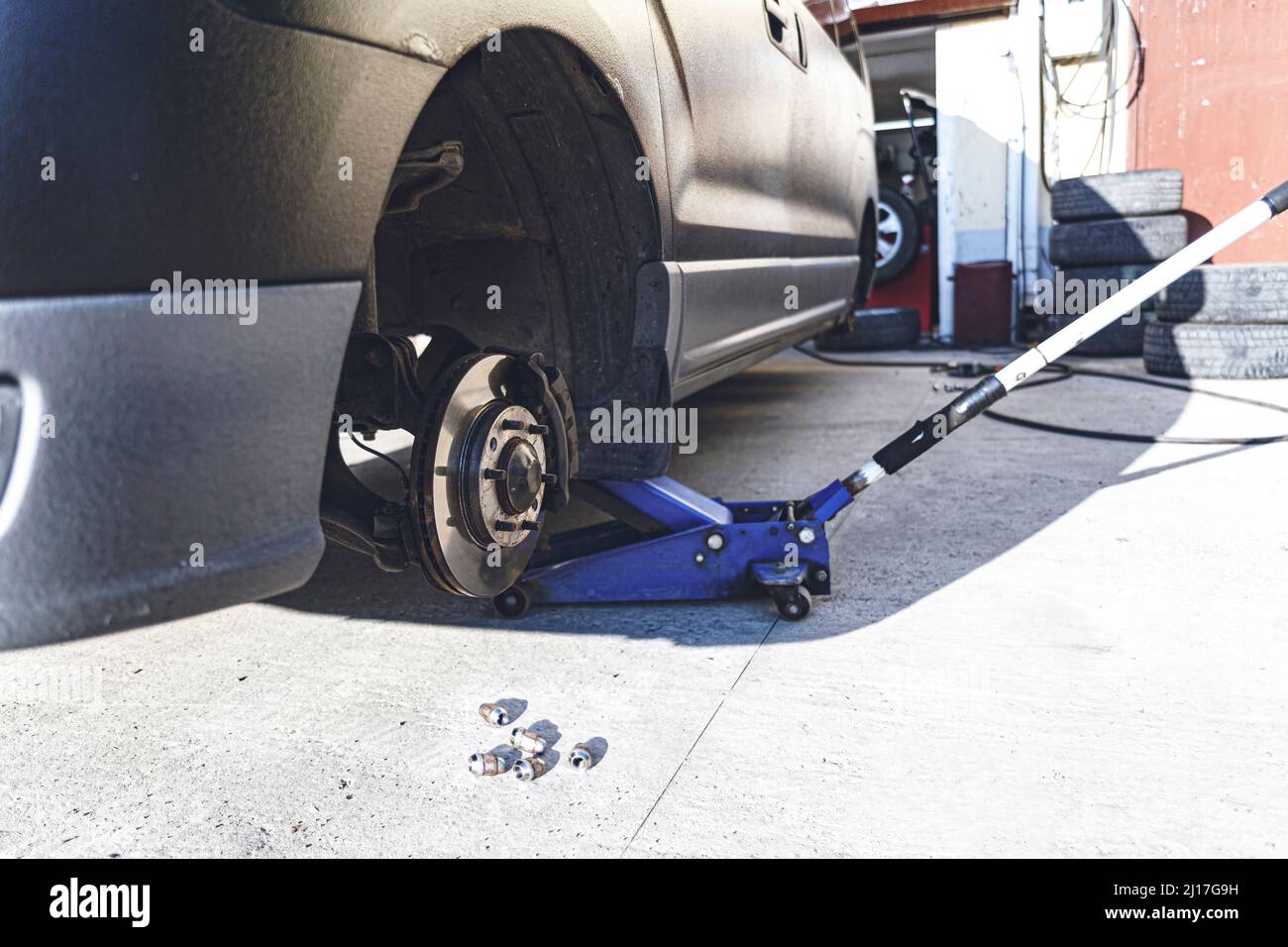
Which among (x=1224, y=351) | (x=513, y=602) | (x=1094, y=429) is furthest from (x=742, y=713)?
(x=1224, y=351)

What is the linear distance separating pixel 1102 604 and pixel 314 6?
162cm

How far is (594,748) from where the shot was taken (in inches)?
54.4

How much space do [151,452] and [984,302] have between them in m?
6.65

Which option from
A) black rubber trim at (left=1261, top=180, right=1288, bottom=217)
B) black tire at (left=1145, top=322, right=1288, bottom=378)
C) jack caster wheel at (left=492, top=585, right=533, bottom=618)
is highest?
black rubber trim at (left=1261, top=180, right=1288, bottom=217)

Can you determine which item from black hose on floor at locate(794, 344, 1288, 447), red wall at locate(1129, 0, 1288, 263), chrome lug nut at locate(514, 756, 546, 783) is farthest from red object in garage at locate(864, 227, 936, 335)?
chrome lug nut at locate(514, 756, 546, 783)

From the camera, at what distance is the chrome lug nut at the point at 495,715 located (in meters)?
1.45

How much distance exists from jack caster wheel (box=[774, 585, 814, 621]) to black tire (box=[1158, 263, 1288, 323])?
3.49 m

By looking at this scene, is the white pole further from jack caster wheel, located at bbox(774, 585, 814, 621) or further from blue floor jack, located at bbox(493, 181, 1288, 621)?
jack caster wheel, located at bbox(774, 585, 814, 621)

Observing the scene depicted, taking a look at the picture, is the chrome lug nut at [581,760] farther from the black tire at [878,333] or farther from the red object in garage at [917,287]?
the red object in garage at [917,287]

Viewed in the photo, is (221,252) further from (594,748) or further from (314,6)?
(594,748)

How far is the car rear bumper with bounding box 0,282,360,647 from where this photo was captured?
0.83 m

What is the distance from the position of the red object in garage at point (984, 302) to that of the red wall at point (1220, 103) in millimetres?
1259

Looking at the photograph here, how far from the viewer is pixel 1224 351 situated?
14.4 ft

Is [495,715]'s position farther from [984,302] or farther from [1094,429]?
[984,302]
